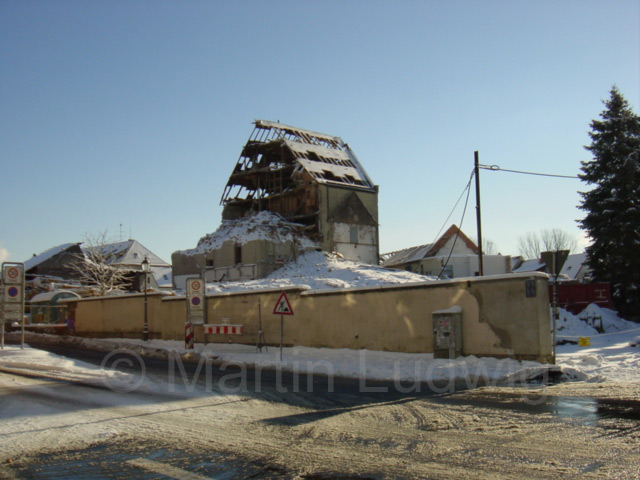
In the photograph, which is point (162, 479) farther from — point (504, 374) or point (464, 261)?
point (464, 261)

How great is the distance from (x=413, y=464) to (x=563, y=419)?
10.9ft

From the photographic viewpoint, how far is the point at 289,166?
184 feet

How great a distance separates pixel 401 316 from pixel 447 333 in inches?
84.0

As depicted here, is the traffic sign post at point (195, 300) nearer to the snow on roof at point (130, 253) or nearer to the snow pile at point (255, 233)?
the snow pile at point (255, 233)

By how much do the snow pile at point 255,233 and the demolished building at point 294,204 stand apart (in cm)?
14

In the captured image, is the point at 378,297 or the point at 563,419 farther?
the point at 378,297

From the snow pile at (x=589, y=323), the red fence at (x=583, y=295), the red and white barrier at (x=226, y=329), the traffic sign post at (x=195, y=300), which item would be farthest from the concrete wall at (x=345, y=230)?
the red and white barrier at (x=226, y=329)

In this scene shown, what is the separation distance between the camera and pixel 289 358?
1933cm

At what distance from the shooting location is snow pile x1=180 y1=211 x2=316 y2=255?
5003 centimetres

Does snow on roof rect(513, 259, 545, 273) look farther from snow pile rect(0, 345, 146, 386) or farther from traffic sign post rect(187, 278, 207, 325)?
snow pile rect(0, 345, 146, 386)

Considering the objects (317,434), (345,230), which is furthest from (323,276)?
(317,434)

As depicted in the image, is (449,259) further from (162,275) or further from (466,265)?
(162,275)

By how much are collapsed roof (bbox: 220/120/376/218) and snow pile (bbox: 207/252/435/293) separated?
794 centimetres

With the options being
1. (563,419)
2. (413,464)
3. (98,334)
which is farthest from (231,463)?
(98,334)
